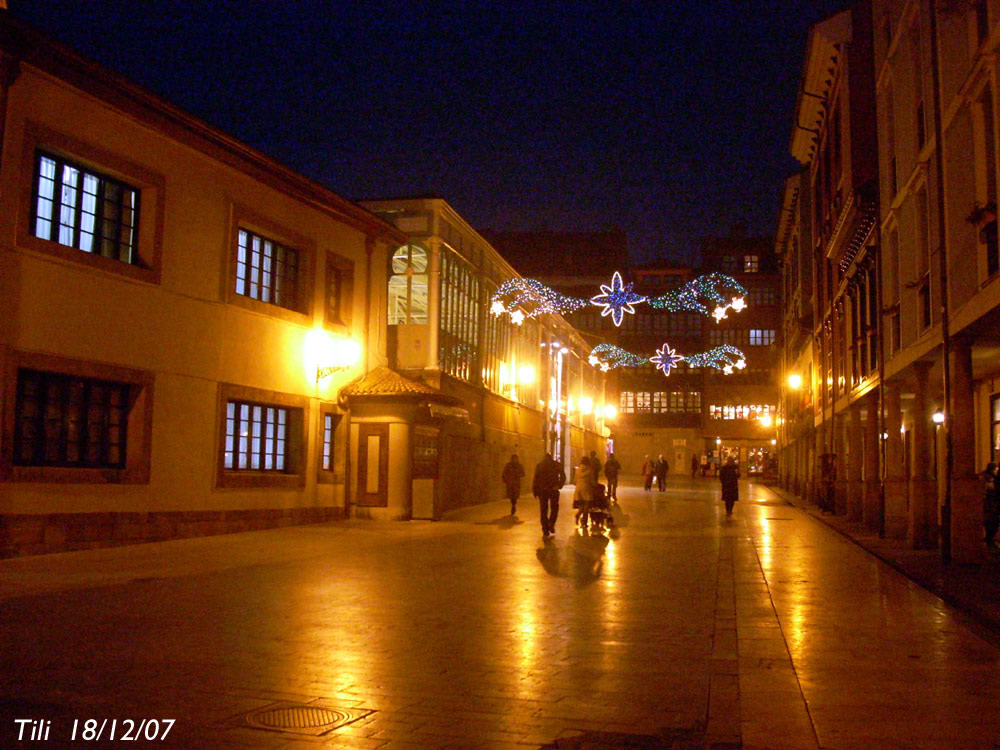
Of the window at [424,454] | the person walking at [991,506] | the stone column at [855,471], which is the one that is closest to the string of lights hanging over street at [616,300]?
the stone column at [855,471]

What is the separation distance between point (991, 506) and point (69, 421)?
14.7 metres

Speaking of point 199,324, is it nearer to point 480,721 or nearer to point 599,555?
point 599,555

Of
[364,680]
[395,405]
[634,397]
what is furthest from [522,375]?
[634,397]

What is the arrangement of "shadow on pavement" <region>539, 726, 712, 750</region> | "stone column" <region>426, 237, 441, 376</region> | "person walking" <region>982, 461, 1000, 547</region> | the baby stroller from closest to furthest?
1. "shadow on pavement" <region>539, 726, 712, 750</region>
2. "person walking" <region>982, 461, 1000, 547</region>
3. the baby stroller
4. "stone column" <region>426, 237, 441, 376</region>

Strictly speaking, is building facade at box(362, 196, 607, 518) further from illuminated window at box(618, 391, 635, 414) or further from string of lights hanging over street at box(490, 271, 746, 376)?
illuminated window at box(618, 391, 635, 414)

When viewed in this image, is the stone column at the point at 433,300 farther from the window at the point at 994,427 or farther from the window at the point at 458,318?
the window at the point at 994,427

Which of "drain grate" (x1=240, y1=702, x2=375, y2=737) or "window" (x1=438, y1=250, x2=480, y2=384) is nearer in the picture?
"drain grate" (x1=240, y1=702, x2=375, y2=737)

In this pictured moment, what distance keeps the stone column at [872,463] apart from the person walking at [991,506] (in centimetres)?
591

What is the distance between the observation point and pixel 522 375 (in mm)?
40812

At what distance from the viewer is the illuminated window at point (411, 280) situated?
28719 millimetres

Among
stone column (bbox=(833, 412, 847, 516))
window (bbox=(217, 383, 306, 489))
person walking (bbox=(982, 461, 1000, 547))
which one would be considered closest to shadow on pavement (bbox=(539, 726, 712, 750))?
person walking (bbox=(982, 461, 1000, 547))

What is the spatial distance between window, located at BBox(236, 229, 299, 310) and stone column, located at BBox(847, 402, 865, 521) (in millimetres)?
14478

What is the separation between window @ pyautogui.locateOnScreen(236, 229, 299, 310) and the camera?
20.3 meters

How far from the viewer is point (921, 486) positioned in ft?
60.3
